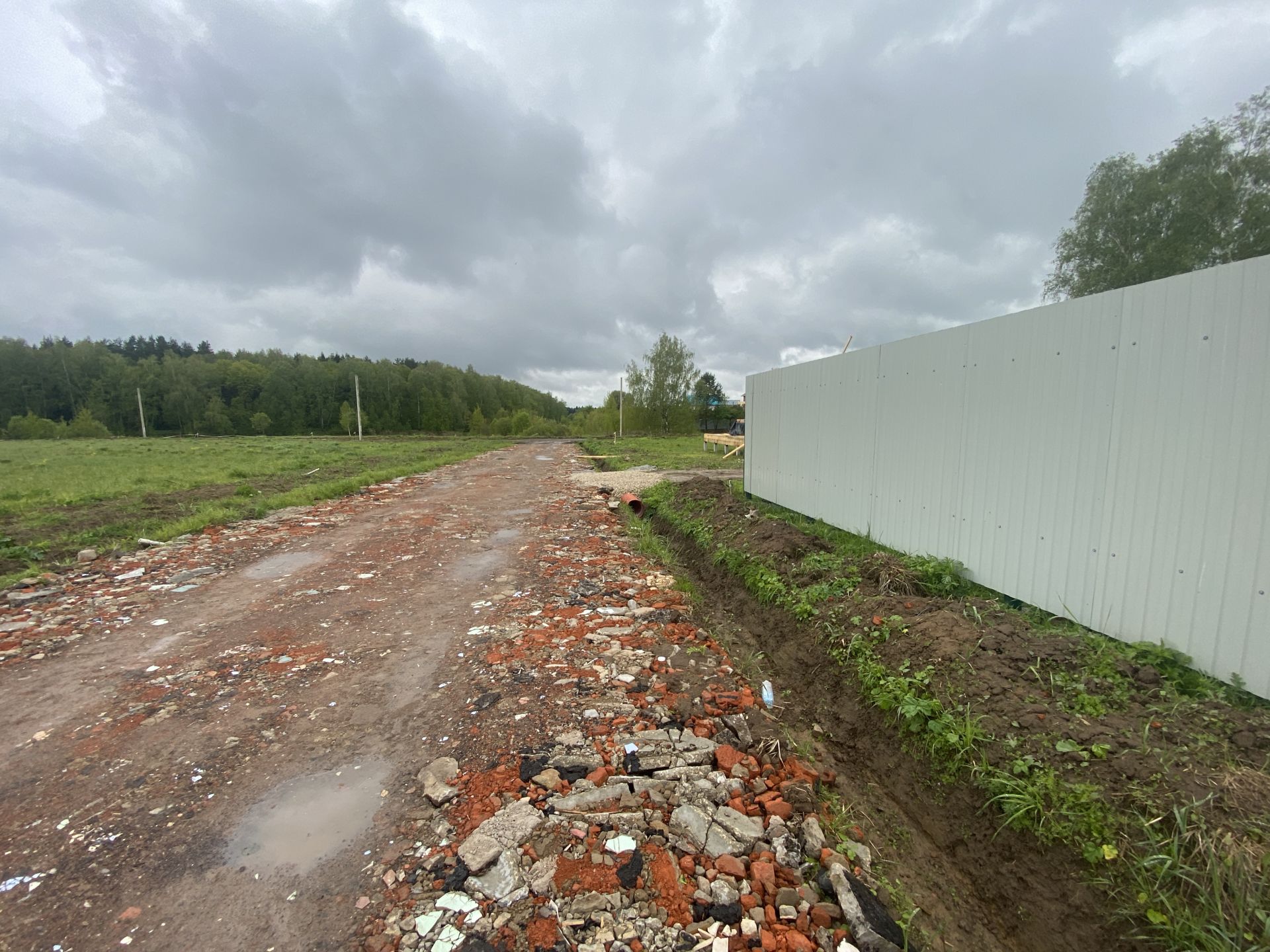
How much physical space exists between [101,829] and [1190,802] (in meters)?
4.35

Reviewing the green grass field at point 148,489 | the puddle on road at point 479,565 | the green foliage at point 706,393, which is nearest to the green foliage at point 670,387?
the green foliage at point 706,393

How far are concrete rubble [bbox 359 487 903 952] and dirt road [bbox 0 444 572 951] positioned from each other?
265mm

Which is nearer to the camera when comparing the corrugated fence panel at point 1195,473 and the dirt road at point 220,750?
the dirt road at point 220,750

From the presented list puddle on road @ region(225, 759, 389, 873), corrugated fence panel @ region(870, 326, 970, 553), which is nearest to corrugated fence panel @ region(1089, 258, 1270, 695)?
corrugated fence panel @ region(870, 326, 970, 553)

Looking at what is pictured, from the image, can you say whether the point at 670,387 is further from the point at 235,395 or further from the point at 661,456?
the point at 235,395

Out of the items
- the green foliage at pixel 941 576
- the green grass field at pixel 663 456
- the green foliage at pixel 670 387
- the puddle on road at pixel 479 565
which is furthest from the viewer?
the green foliage at pixel 670 387

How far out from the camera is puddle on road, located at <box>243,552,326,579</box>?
5.83 m

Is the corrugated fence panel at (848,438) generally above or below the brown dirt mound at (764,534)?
above

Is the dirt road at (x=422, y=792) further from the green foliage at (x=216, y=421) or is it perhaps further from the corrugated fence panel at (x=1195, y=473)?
the green foliage at (x=216, y=421)

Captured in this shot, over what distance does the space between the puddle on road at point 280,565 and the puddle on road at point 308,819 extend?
4.06 meters

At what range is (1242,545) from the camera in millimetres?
2504

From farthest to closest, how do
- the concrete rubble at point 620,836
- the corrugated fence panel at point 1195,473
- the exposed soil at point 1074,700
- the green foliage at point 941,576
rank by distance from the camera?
the green foliage at point 941,576 → the corrugated fence panel at point 1195,473 → the exposed soil at point 1074,700 → the concrete rubble at point 620,836

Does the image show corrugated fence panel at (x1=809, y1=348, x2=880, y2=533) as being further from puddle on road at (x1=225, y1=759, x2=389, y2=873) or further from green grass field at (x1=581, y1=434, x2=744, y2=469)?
green grass field at (x1=581, y1=434, x2=744, y2=469)

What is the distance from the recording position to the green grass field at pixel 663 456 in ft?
58.6
